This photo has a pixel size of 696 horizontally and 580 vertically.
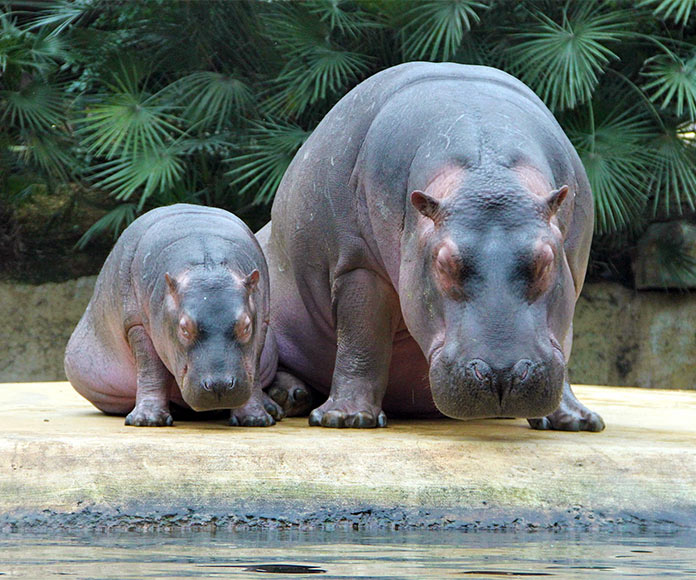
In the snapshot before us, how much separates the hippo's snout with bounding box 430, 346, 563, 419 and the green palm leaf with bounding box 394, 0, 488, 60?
6.52 meters

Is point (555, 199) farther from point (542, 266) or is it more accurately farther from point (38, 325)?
point (38, 325)

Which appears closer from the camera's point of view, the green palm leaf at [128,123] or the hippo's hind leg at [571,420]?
the hippo's hind leg at [571,420]

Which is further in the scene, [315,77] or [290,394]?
[315,77]

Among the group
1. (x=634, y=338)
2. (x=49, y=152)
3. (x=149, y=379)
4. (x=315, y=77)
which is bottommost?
(x=149, y=379)

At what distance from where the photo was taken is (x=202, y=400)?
14.9ft

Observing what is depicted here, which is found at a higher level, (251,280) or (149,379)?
(251,280)

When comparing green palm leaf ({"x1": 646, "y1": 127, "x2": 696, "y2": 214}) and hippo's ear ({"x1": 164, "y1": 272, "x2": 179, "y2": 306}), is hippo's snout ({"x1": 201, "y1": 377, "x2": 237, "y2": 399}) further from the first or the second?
green palm leaf ({"x1": 646, "y1": 127, "x2": 696, "y2": 214})

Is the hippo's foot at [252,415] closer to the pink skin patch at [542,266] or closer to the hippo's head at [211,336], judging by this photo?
the hippo's head at [211,336]

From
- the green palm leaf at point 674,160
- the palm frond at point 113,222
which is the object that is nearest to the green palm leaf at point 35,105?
the palm frond at point 113,222

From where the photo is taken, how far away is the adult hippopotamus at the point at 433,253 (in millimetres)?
3910

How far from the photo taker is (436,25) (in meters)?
10.5

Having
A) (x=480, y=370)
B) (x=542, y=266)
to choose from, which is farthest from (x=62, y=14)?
(x=480, y=370)

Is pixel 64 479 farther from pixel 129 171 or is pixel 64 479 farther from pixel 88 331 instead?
pixel 129 171

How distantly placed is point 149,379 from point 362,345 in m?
0.85
